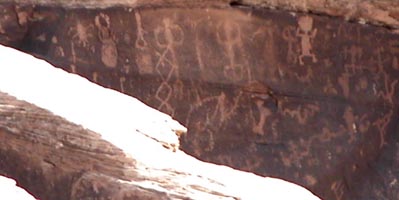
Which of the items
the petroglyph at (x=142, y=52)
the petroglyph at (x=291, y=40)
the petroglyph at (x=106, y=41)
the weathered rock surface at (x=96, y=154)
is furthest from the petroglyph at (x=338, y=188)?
the weathered rock surface at (x=96, y=154)

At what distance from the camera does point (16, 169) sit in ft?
12.1

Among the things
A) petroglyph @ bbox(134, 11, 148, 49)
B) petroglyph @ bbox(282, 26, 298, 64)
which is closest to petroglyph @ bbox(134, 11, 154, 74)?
petroglyph @ bbox(134, 11, 148, 49)

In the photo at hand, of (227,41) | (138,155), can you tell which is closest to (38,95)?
(138,155)

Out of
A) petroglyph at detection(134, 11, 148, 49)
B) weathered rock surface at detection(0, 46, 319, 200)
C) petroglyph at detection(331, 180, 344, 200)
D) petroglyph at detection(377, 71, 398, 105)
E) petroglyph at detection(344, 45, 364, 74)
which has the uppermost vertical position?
petroglyph at detection(134, 11, 148, 49)

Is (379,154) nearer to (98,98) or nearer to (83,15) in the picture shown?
(83,15)

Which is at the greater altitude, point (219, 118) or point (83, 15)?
point (83, 15)

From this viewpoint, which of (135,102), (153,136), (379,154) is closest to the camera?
(153,136)

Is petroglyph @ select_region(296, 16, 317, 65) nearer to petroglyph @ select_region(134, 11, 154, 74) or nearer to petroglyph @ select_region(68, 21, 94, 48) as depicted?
petroglyph @ select_region(134, 11, 154, 74)

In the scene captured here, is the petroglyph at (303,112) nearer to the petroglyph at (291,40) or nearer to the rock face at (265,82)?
the rock face at (265,82)

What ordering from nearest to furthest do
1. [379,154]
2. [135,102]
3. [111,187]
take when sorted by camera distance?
[111,187], [135,102], [379,154]

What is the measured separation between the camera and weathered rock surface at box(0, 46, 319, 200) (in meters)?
3.43

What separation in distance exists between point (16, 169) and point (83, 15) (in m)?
3.63

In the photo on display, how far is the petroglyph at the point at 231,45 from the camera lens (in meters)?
6.91

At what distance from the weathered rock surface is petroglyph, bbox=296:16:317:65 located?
3.04m
